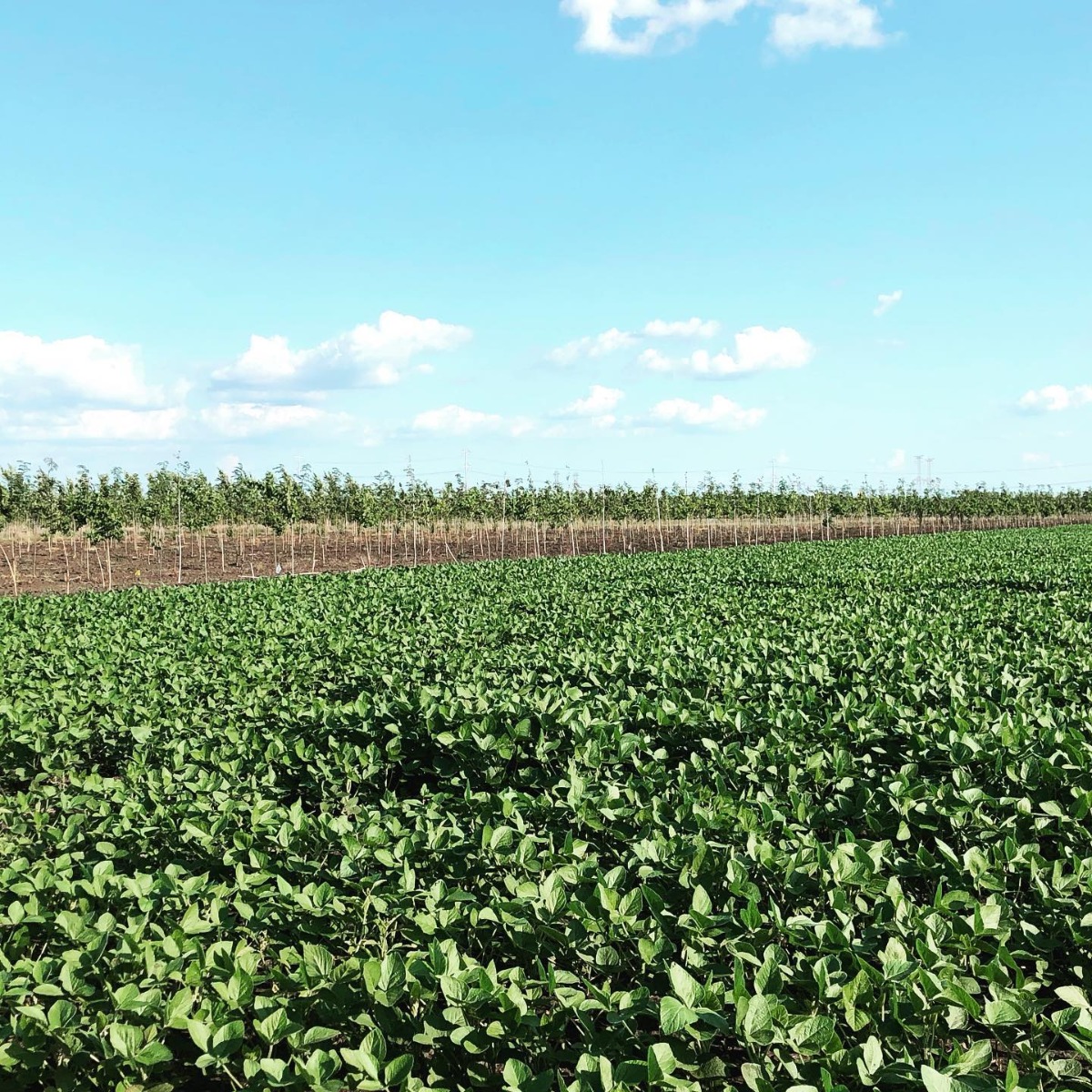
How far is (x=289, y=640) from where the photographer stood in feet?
35.8

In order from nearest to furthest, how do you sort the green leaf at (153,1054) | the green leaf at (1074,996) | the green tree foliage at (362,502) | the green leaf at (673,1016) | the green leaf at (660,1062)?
the green leaf at (660,1062) < the green leaf at (673,1016) < the green leaf at (1074,996) < the green leaf at (153,1054) < the green tree foliage at (362,502)

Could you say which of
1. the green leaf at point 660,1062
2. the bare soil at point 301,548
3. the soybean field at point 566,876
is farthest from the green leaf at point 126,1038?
the bare soil at point 301,548

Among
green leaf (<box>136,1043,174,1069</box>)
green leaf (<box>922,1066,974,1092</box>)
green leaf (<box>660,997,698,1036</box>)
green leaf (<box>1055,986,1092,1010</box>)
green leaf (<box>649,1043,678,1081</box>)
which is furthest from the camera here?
green leaf (<box>136,1043,174,1069</box>)

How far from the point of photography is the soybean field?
7.94ft

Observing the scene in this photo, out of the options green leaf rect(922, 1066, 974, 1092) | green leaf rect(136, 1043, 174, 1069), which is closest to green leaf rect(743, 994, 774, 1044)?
green leaf rect(922, 1066, 974, 1092)

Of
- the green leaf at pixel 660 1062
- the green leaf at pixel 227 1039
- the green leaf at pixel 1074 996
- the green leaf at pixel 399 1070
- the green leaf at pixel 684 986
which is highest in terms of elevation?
the green leaf at pixel 684 986

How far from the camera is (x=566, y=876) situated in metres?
3.14

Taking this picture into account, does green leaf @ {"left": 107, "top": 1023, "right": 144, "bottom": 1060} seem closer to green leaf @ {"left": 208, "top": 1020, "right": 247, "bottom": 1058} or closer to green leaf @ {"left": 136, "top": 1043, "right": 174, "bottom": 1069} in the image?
green leaf @ {"left": 136, "top": 1043, "right": 174, "bottom": 1069}

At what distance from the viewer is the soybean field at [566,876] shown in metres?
2.42

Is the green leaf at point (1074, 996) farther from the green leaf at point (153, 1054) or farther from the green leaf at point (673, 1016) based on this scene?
the green leaf at point (153, 1054)

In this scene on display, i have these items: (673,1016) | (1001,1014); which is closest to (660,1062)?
(673,1016)

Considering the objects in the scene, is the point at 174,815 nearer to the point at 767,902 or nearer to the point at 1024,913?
the point at 767,902

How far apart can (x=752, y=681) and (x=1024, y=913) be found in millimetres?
3923

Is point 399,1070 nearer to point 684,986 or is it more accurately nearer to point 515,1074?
point 515,1074
